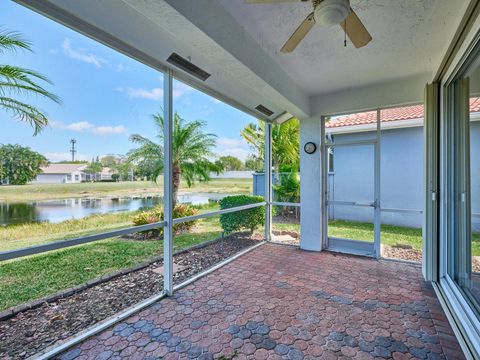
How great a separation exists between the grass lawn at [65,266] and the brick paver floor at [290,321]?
69 centimetres

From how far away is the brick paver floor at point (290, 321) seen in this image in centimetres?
191

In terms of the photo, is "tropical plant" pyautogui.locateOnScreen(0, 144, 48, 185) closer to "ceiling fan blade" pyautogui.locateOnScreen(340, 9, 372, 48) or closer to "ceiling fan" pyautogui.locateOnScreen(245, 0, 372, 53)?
"ceiling fan" pyautogui.locateOnScreen(245, 0, 372, 53)

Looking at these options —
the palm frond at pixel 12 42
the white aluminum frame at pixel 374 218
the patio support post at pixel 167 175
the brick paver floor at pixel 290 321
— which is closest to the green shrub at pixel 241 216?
the brick paver floor at pixel 290 321

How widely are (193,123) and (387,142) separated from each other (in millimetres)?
3164

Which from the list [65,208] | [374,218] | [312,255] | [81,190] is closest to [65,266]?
[65,208]

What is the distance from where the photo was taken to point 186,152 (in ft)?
12.0

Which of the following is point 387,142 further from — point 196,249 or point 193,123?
point 196,249

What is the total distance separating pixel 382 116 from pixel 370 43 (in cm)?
177

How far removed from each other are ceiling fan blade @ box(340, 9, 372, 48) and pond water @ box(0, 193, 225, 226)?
2478 millimetres

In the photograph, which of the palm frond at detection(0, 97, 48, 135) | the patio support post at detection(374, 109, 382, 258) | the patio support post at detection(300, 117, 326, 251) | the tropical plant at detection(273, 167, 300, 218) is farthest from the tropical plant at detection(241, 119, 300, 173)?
the palm frond at detection(0, 97, 48, 135)

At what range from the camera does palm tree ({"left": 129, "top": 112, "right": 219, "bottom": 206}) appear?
2885mm

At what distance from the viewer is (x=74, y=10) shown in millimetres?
1822

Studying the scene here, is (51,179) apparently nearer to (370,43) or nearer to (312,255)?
(370,43)


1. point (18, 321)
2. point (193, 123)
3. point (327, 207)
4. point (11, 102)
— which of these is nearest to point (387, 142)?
point (327, 207)
